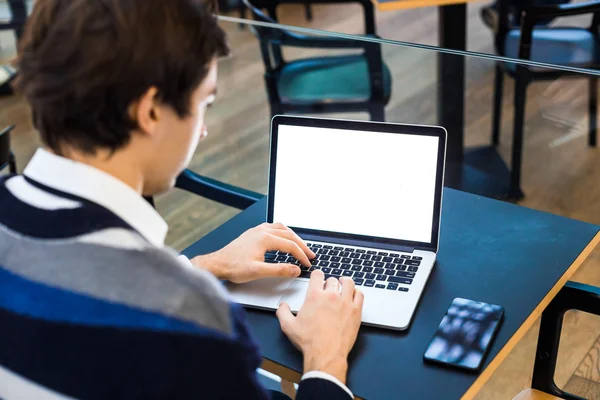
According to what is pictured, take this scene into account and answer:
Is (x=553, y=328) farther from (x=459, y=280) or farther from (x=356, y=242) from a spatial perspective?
(x=356, y=242)

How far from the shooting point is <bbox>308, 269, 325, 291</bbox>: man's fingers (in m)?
1.05

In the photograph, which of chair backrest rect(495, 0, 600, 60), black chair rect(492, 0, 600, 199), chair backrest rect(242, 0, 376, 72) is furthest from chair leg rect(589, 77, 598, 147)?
chair backrest rect(242, 0, 376, 72)

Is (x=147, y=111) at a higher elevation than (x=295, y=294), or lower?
higher

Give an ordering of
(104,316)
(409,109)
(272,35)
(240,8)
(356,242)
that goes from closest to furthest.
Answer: (104,316) < (356,242) < (272,35) < (409,109) < (240,8)

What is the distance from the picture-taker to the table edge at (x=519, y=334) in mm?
935

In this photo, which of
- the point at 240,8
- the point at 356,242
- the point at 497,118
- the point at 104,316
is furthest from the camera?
the point at 240,8

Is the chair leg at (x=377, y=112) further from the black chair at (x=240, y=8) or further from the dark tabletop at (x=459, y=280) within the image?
the black chair at (x=240, y=8)

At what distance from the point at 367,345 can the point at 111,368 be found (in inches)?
16.2

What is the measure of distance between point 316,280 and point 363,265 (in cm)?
12

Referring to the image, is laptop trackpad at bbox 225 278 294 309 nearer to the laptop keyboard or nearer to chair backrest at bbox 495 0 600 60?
the laptop keyboard

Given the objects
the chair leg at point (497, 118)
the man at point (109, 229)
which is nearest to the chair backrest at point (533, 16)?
the chair leg at point (497, 118)

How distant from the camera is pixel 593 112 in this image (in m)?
2.60

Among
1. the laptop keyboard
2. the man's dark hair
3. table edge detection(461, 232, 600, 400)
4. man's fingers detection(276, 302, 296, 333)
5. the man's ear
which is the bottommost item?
table edge detection(461, 232, 600, 400)

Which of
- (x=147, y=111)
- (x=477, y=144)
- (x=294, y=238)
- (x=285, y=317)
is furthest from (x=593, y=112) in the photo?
(x=147, y=111)
